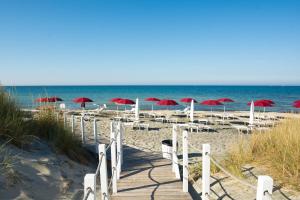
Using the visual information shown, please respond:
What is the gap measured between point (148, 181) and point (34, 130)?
104 inches

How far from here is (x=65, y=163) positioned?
234 inches

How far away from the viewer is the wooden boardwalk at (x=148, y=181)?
528 cm

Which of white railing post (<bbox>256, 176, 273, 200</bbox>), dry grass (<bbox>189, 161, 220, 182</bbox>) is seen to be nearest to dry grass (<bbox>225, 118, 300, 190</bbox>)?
dry grass (<bbox>189, 161, 220, 182</bbox>)

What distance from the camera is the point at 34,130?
6.54m

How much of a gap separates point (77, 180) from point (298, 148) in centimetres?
382

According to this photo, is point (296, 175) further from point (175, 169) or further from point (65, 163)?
point (65, 163)

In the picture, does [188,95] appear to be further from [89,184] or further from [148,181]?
[89,184]

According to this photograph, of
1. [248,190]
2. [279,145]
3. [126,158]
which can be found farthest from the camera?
[126,158]

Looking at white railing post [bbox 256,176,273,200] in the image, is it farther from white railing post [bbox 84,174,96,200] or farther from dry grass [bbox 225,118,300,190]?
dry grass [bbox 225,118,300,190]

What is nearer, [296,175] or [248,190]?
[296,175]

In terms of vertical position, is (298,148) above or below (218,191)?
above

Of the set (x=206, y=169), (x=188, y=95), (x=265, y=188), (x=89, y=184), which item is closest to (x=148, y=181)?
(x=206, y=169)

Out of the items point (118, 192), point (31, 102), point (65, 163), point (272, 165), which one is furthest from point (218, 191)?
point (31, 102)

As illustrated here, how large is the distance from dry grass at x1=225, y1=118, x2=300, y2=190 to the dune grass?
336cm
